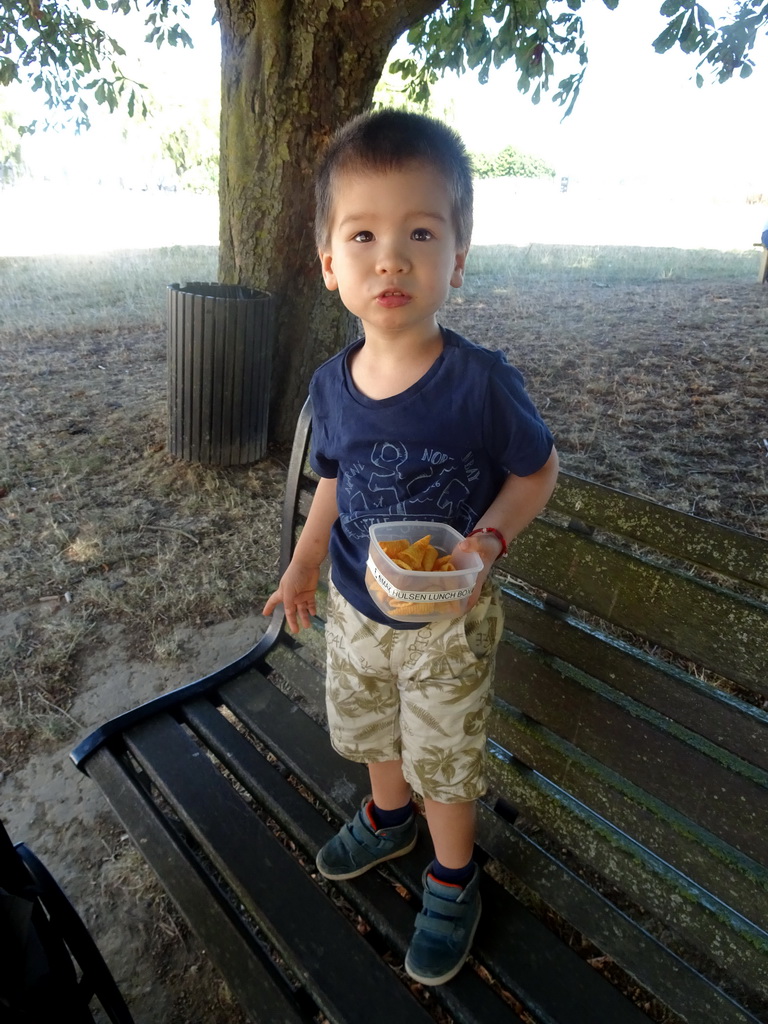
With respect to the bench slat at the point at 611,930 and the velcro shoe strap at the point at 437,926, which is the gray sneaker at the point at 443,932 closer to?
the velcro shoe strap at the point at 437,926

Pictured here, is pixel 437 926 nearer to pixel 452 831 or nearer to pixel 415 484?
pixel 452 831

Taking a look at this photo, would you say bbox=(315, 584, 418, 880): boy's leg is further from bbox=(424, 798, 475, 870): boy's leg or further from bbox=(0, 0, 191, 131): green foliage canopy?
bbox=(0, 0, 191, 131): green foliage canopy

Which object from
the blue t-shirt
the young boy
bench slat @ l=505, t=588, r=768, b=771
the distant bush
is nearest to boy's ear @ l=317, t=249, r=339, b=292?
the young boy

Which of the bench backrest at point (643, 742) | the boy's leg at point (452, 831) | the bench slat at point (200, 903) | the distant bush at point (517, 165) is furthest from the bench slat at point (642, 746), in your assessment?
the distant bush at point (517, 165)

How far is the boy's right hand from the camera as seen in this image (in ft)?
5.25

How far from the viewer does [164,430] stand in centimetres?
460

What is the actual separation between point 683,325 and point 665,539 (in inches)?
257

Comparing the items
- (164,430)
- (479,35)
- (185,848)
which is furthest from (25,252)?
(185,848)

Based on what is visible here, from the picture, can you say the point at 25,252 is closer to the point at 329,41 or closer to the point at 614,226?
the point at 329,41

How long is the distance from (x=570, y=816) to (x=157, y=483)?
3175mm

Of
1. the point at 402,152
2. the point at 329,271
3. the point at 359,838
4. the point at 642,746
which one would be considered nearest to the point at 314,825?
the point at 359,838

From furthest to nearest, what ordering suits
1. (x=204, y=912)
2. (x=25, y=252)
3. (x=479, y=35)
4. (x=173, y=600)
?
Answer: (x=25, y=252) < (x=479, y=35) < (x=173, y=600) < (x=204, y=912)

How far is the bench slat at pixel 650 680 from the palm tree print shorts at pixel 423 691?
0.68ft

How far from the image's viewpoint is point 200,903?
140cm
